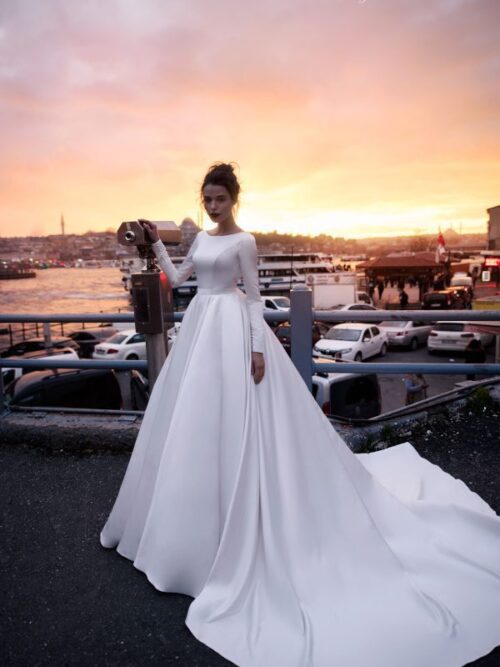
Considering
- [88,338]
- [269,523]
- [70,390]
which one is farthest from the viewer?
[88,338]

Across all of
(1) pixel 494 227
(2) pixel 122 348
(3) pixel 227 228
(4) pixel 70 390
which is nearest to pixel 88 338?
(2) pixel 122 348

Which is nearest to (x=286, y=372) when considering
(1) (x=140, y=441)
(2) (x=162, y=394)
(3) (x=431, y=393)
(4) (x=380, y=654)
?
(2) (x=162, y=394)

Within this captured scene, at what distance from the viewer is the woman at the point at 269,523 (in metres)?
2.12

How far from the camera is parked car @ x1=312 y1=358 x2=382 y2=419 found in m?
7.54

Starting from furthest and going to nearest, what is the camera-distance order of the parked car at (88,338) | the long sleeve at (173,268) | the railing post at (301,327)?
the parked car at (88,338)
the railing post at (301,327)
the long sleeve at (173,268)

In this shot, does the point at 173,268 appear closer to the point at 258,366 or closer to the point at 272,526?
the point at 258,366

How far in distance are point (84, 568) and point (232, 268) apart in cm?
190

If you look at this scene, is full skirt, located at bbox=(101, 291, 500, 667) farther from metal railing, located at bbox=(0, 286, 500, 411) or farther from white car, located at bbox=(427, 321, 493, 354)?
white car, located at bbox=(427, 321, 493, 354)

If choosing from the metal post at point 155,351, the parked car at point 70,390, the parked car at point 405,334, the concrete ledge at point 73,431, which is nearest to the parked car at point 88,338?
the parked car at point 405,334

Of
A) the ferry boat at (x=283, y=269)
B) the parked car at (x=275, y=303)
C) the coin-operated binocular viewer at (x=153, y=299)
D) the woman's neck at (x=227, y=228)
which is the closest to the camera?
the woman's neck at (x=227, y=228)

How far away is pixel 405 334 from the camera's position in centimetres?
2502

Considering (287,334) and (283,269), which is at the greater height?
(287,334)

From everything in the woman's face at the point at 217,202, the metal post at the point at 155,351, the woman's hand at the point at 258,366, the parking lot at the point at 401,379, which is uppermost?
the woman's face at the point at 217,202

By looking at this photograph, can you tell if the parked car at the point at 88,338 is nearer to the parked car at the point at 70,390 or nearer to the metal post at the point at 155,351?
the parked car at the point at 70,390
